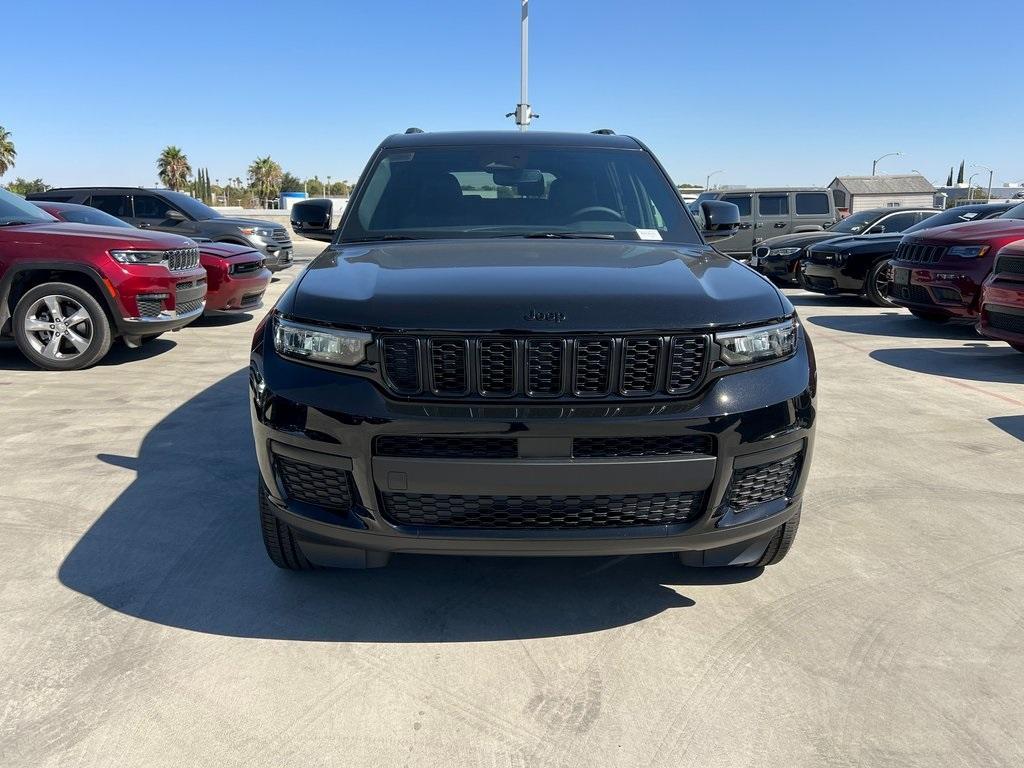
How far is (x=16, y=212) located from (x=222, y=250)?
2599mm

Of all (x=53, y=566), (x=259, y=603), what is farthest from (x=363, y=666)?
(x=53, y=566)

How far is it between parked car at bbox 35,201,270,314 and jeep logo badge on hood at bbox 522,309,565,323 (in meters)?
8.04

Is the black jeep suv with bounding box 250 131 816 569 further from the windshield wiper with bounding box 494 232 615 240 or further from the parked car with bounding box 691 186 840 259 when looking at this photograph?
the parked car with bounding box 691 186 840 259

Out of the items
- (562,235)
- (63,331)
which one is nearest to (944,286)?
Result: (562,235)

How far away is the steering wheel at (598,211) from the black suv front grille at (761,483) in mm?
1559

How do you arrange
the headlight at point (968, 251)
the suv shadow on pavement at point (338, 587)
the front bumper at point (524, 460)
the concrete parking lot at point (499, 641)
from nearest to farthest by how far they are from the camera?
the concrete parking lot at point (499, 641) → the front bumper at point (524, 460) → the suv shadow on pavement at point (338, 587) → the headlight at point (968, 251)

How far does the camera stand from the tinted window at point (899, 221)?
1486 centimetres

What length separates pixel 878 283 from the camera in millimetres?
11875

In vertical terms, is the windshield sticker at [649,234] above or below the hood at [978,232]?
above

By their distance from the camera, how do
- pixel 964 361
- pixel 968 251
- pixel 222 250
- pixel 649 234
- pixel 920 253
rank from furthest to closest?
pixel 222 250 → pixel 920 253 → pixel 968 251 → pixel 964 361 → pixel 649 234

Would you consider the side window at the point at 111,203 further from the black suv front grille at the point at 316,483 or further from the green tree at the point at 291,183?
the green tree at the point at 291,183

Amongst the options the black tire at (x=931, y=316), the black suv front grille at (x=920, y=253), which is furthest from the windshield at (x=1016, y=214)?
the black tire at (x=931, y=316)

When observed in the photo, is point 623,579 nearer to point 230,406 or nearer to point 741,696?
point 741,696

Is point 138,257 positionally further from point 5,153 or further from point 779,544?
point 5,153
